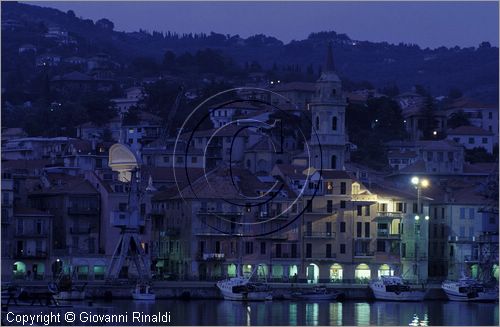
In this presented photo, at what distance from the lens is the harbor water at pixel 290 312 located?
59062 mm

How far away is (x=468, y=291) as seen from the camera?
245 feet

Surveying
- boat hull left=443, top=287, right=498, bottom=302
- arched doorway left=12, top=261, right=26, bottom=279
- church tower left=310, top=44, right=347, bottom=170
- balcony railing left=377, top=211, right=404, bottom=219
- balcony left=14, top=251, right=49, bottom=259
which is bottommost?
boat hull left=443, top=287, right=498, bottom=302

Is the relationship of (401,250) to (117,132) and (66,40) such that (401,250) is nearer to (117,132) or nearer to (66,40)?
(117,132)

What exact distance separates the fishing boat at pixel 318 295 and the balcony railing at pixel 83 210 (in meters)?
9.65

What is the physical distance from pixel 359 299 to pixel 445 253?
11.3 m

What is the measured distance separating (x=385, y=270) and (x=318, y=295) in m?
8.32

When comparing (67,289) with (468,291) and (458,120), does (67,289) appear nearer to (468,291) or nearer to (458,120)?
(468,291)

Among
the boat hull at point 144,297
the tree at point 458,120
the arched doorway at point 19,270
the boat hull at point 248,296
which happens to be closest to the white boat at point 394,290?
the boat hull at point 248,296

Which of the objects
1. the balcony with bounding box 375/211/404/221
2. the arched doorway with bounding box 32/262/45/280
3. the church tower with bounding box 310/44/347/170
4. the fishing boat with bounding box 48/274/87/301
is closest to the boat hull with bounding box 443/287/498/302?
the balcony with bounding box 375/211/404/221

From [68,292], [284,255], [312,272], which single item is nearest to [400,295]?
[312,272]

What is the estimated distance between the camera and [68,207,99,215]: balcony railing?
3105 inches

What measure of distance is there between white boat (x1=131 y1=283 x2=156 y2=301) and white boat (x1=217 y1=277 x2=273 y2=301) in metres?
3.06

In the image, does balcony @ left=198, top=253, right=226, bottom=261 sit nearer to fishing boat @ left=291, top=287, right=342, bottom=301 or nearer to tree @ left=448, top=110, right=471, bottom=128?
fishing boat @ left=291, top=287, right=342, bottom=301

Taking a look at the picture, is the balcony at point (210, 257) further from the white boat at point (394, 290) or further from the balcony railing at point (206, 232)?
the white boat at point (394, 290)
